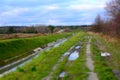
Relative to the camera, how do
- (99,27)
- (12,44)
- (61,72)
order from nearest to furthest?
(61,72) → (12,44) → (99,27)

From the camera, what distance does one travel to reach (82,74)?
19328mm

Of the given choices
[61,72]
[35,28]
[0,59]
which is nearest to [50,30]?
[35,28]

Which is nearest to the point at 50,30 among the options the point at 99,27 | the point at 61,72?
the point at 99,27

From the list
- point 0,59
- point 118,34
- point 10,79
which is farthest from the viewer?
point 118,34

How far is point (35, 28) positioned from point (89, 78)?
142896mm

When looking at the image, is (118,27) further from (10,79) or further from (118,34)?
(10,79)

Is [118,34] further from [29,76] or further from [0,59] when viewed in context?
[29,76]

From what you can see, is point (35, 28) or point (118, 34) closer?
point (118, 34)

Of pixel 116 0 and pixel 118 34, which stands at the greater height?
pixel 116 0

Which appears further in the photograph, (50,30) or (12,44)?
(50,30)

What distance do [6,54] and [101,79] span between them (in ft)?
83.5

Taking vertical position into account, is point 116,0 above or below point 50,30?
above

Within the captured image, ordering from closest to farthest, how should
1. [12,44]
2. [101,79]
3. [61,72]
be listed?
[101,79], [61,72], [12,44]

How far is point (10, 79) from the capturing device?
1908 centimetres
